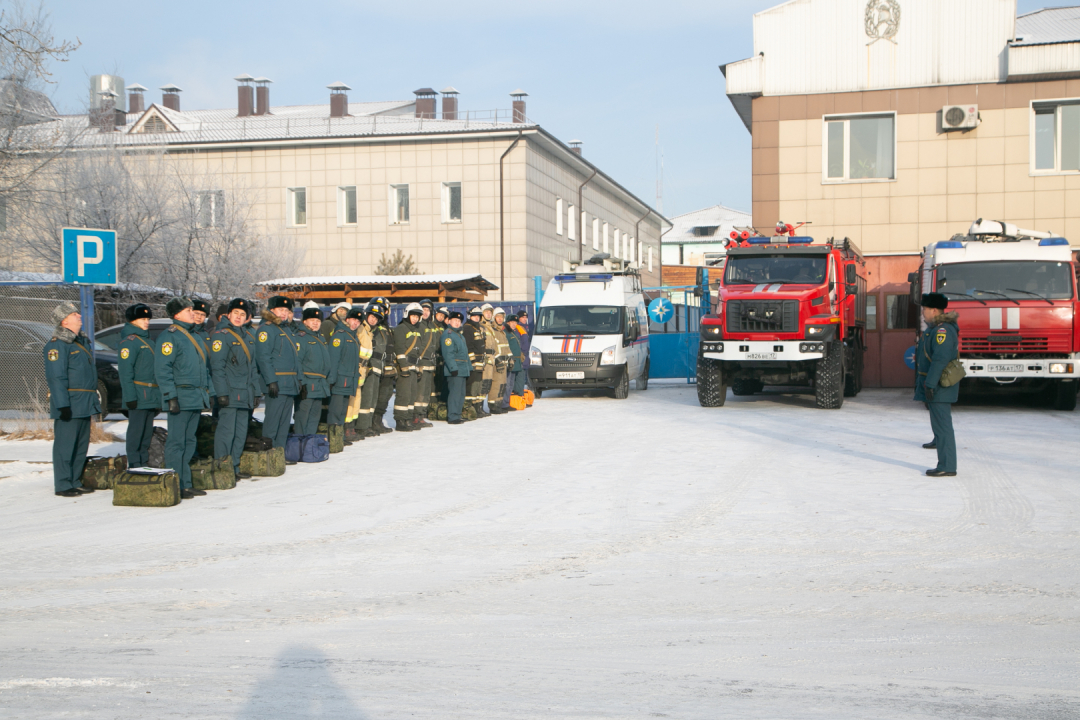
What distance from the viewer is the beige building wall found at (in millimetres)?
22438

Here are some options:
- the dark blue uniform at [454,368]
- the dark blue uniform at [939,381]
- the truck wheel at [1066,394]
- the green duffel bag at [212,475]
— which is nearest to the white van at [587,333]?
the dark blue uniform at [454,368]

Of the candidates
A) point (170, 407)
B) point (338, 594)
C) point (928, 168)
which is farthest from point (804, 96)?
point (338, 594)

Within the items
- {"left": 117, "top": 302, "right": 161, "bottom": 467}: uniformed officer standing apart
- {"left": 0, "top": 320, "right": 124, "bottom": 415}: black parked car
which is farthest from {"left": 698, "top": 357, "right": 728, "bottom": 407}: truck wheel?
{"left": 117, "top": 302, "right": 161, "bottom": 467}: uniformed officer standing apart

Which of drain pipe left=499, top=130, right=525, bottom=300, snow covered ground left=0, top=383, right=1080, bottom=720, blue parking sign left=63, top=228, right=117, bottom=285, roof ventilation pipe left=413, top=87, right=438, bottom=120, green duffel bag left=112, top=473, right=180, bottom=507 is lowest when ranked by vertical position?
snow covered ground left=0, top=383, right=1080, bottom=720

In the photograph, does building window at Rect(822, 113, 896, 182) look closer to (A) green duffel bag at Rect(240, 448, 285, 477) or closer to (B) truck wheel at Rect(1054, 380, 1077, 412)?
(B) truck wheel at Rect(1054, 380, 1077, 412)

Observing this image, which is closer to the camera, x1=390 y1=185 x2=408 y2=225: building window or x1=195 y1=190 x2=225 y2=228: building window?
x1=195 y1=190 x2=225 y2=228: building window

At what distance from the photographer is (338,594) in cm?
585

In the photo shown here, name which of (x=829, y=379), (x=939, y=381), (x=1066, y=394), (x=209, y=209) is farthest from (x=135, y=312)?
(x=209, y=209)

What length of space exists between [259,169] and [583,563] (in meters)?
35.6

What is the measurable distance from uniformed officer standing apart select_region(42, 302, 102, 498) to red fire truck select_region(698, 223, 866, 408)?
11.1m

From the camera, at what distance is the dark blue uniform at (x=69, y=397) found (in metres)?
9.23

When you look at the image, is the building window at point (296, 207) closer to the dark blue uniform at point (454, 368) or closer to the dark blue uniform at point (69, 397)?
the dark blue uniform at point (454, 368)

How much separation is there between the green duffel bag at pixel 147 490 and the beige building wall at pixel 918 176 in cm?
1808

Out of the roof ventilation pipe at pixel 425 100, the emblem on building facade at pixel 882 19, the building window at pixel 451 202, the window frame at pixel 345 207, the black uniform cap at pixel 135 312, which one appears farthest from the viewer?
the roof ventilation pipe at pixel 425 100
